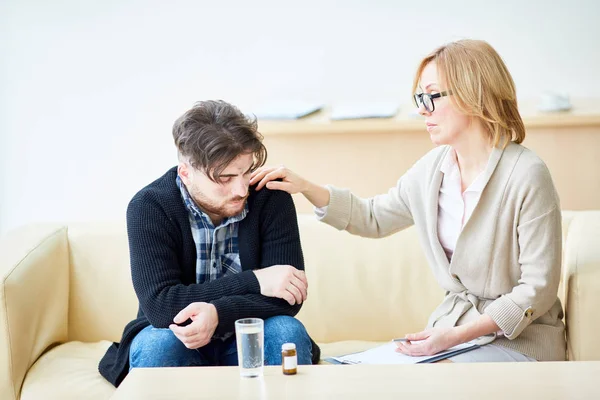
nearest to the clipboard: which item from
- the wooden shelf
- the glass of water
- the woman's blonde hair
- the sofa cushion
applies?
the glass of water

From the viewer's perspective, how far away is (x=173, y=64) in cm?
398

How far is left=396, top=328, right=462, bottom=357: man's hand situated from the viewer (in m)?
1.96

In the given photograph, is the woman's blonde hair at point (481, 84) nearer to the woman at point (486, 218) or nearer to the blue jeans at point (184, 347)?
the woman at point (486, 218)

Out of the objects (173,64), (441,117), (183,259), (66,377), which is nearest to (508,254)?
(441,117)

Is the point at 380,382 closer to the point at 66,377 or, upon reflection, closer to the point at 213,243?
the point at 213,243

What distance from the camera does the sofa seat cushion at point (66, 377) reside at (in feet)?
7.07

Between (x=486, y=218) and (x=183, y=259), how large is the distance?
748mm

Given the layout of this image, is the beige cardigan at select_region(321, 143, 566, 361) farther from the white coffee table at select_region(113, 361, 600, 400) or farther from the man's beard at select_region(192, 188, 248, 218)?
the man's beard at select_region(192, 188, 248, 218)

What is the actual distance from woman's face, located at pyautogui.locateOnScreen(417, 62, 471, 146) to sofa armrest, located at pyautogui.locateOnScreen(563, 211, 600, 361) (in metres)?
0.44

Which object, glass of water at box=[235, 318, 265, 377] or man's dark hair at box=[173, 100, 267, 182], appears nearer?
glass of water at box=[235, 318, 265, 377]

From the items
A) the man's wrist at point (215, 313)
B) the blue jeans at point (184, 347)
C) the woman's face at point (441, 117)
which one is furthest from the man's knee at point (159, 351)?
the woman's face at point (441, 117)

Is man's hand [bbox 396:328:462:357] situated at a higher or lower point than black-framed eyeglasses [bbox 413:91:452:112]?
lower

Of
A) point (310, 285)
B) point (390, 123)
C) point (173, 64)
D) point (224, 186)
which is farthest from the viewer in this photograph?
point (173, 64)

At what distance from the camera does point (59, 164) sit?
4.06 m
